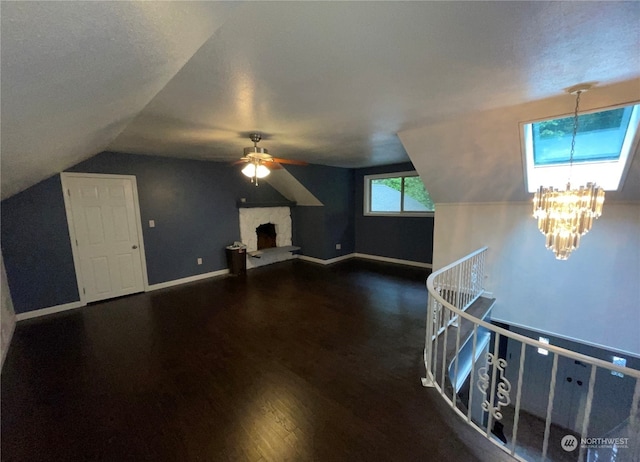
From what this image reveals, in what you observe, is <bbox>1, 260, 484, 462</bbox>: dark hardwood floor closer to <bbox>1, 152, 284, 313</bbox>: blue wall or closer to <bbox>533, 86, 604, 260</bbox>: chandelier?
<bbox>1, 152, 284, 313</bbox>: blue wall

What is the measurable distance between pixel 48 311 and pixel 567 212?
6542mm

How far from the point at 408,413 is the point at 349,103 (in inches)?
100

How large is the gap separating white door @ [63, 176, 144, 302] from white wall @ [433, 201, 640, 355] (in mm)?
5288

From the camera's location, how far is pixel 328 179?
6383 millimetres

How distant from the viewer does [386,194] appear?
6.54 m

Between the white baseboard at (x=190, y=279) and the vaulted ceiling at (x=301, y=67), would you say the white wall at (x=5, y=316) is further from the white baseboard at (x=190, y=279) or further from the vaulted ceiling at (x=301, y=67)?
the vaulted ceiling at (x=301, y=67)

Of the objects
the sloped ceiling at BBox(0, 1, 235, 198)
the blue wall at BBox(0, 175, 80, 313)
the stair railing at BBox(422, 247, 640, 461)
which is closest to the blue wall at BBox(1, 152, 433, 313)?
the blue wall at BBox(0, 175, 80, 313)

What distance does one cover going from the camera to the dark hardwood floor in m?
1.71

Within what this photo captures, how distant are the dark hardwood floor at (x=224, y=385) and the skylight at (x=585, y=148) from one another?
2449 millimetres

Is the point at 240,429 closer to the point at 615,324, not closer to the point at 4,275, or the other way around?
the point at 4,275

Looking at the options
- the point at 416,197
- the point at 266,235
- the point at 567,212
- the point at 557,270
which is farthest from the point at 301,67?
the point at 266,235

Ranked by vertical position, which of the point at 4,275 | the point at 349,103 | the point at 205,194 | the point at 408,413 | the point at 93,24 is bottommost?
the point at 408,413

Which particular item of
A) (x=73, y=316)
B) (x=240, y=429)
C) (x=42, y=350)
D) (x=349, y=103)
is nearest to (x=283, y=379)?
(x=240, y=429)

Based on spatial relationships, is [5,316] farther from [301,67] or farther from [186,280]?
[301,67]
